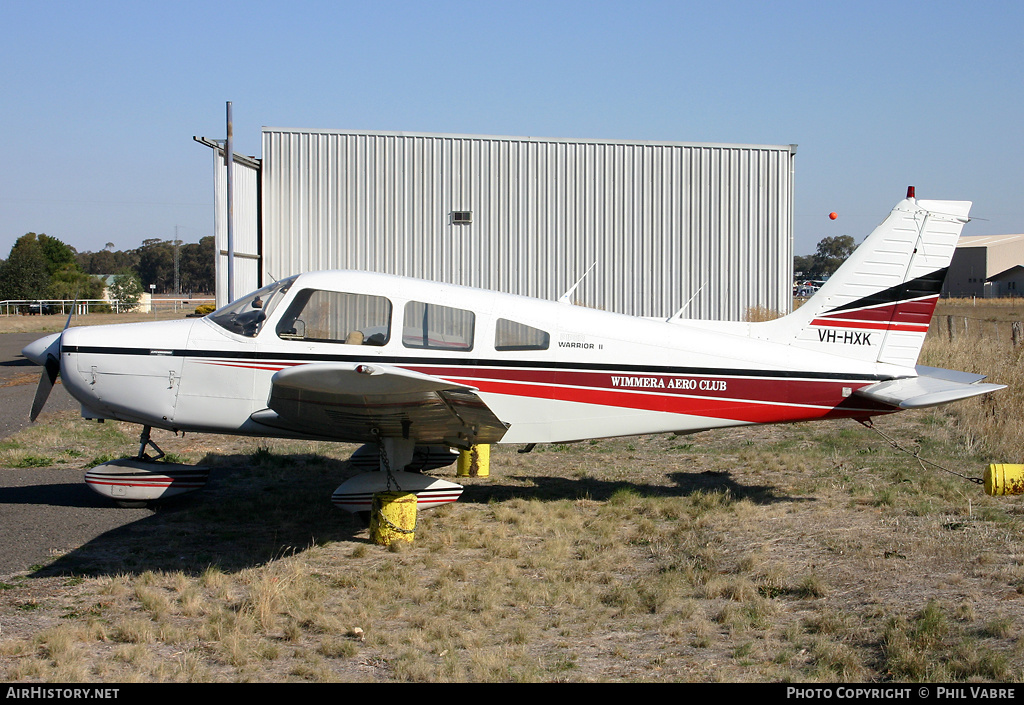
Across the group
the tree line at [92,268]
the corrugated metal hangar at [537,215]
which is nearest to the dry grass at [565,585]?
the corrugated metal hangar at [537,215]

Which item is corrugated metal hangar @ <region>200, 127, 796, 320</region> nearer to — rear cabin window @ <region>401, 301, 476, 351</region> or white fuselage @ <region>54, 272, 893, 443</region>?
white fuselage @ <region>54, 272, 893, 443</region>

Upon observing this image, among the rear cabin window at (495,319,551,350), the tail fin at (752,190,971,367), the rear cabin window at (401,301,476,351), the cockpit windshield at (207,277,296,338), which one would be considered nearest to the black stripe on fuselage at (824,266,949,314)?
the tail fin at (752,190,971,367)

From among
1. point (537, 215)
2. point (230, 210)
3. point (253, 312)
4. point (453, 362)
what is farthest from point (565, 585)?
point (537, 215)

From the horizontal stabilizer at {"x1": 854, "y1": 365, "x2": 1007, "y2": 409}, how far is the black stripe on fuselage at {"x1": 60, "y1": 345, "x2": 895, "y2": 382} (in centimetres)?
14

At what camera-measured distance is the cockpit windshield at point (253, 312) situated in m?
6.76

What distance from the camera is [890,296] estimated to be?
738 centimetres

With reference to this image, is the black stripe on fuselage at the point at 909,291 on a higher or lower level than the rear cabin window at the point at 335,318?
higher

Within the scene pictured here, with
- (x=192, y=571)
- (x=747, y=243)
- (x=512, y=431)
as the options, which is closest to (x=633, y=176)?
(x=747, y=243)

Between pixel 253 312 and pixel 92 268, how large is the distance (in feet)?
387

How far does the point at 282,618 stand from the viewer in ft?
15.7

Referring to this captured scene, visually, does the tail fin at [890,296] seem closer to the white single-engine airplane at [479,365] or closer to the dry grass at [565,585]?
the white single-engine airplane at [479,365]

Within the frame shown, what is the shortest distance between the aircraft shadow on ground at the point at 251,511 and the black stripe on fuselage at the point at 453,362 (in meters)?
1.32

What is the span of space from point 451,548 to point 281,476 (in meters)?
3.23
